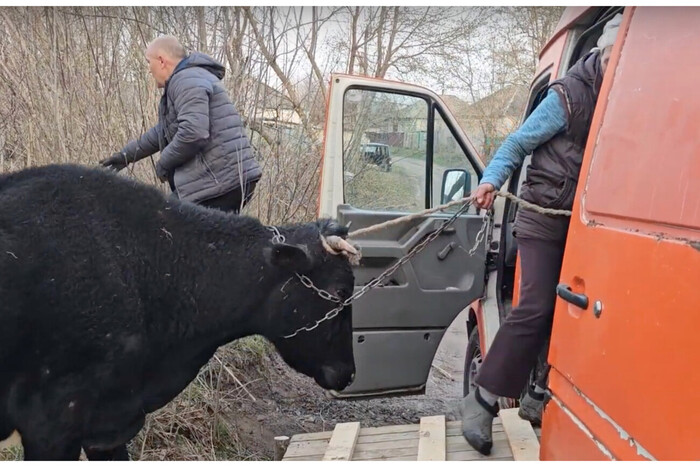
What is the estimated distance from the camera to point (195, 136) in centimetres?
429

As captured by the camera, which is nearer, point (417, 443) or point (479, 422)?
point (479, 422)

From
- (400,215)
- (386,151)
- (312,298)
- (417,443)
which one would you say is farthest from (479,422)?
(386,151)

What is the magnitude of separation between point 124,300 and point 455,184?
2447mm

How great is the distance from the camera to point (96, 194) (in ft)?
10.2

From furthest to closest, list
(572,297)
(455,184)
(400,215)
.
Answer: (455,184), (400,215), (572,297)

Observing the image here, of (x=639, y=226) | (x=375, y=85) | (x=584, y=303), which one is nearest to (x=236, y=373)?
(x=375, y=85)

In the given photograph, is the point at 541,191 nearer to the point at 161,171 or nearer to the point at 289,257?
the point at 289,257

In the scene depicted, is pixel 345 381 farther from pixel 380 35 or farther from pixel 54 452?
pixel 380 35

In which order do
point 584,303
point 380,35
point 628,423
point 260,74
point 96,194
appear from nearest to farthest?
point 628,423 < point 584,303 < point 96,194 < point 260,74 < point 380,35

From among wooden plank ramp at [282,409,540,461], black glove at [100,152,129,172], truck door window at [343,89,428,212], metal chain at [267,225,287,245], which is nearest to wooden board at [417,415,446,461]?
wooden plank ramp at [282,409,540,461]

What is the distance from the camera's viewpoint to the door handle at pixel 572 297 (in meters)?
2.23

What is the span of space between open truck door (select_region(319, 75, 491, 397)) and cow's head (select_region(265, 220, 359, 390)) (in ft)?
2.68

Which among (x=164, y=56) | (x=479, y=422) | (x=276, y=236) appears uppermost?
(x=164, y=56)

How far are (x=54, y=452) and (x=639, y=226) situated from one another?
251 cm
